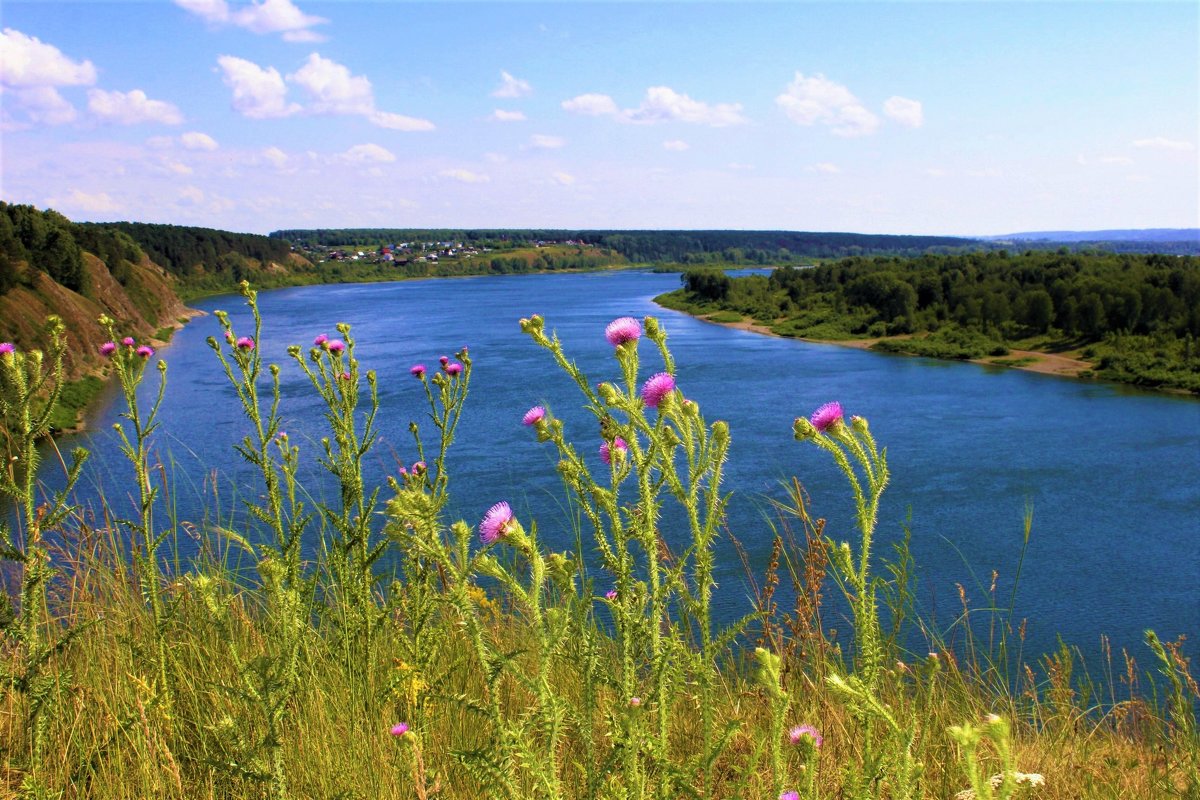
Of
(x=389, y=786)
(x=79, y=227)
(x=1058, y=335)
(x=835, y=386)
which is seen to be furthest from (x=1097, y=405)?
(x=79, y=227)

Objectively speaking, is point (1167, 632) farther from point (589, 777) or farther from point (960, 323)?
point (960, 323)

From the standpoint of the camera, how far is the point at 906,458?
59.8ft

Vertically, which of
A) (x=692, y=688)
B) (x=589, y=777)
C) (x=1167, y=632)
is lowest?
(x=1167, y=632)

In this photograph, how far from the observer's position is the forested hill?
13800 cm

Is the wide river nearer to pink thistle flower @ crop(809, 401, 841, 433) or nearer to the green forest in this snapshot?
pink thistle flower @ crop(809, 401, 841, 433)

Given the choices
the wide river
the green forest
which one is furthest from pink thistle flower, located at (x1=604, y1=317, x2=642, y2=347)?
the green forest

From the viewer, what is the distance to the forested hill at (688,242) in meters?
138

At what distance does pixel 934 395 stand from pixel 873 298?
75.1ft

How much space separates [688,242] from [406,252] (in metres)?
51.3

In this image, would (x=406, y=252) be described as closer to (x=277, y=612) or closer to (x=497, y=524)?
Result: (x=277, y=612)

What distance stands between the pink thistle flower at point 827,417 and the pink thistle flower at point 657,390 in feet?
0.88

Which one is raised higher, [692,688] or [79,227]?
[79,227]

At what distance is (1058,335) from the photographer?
3797 centimetres

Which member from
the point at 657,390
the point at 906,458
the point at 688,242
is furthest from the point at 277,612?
the point at 688,242
